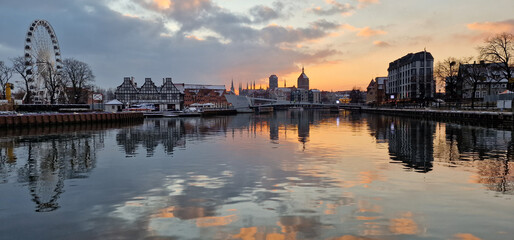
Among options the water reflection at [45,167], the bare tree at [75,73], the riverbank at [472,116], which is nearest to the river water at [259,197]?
the water reflection at [45,167]

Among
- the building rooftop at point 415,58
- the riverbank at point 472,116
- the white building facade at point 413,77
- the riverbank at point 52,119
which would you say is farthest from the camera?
the building rooftop at point 415,58

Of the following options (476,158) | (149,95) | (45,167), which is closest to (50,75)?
(149,95)

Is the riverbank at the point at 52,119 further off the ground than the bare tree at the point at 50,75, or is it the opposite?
the bare tree at the point at 50,75

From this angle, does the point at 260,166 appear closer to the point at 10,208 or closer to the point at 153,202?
the point at 153,202

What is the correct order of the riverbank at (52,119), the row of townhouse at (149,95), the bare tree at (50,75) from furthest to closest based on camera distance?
the row of townhouse at (149,95) → the bare tree at (50,75) → the riverbank at (52,119)

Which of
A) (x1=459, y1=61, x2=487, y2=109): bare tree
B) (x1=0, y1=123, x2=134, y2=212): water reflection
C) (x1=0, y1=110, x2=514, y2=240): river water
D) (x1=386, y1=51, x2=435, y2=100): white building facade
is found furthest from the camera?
(x1=386, y1=51, x2=435, y2=100): white building facade

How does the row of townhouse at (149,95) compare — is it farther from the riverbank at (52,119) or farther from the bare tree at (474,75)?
the bare tree at (474,75)

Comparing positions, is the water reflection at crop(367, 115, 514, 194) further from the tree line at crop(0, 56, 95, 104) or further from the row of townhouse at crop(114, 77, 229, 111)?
the row of townhouse at crop(114, 77, 229, 111)

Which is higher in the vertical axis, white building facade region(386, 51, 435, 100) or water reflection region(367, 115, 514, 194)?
white building facade region(386, 51, 435, 100)

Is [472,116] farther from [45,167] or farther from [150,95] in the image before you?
[150,95]

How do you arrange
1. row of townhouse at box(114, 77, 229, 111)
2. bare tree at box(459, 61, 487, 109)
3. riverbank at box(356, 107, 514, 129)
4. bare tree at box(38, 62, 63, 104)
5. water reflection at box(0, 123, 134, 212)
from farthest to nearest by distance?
row of townhouse at box(114, 77, 229, 111), bare tree at box(459, 61, 487, 109), bare tree at box(38, 62, 63, 104), riverbank at box(356, 107, 514, 129), water reflection at box(0, 123, 134, 212)

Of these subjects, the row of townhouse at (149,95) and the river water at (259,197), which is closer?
the river water at (259,197)

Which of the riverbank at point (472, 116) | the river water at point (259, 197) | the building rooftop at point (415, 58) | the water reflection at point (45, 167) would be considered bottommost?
the river water at point (259, 197)

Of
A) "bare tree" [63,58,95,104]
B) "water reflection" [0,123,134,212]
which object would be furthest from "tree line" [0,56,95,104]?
"water reflection" [0,123,134,212]
